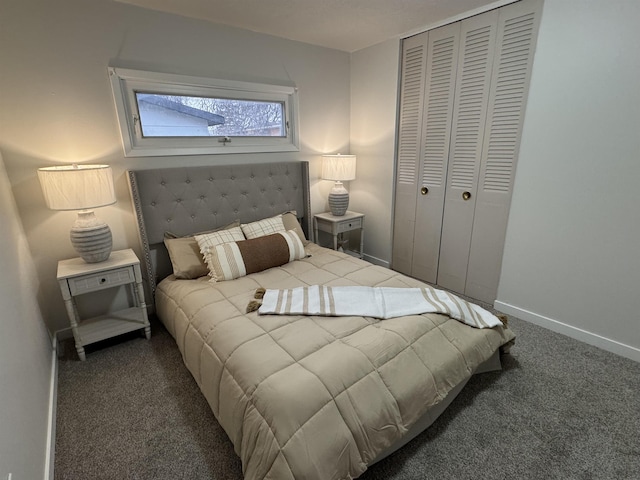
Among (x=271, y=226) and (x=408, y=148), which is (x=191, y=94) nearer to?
(x=271, y=226)

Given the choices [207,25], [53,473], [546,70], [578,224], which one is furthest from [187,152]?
[578,224]

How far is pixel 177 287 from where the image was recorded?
2.15 metres

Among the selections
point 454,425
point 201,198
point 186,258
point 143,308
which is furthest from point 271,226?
point 454,425

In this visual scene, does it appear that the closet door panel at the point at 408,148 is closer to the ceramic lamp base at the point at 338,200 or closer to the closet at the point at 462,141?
the closet at the point at 462,141


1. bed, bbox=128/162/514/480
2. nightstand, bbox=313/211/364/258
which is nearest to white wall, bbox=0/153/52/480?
bed, bbox=128/162/514/480

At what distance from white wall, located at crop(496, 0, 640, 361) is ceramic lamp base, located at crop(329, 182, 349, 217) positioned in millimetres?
1468

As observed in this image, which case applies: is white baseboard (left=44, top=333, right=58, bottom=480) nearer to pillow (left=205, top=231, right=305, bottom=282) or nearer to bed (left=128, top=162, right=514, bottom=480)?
bed (left=128, top=162, right=514, bottom=480)

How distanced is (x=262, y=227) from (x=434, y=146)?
1667 mm

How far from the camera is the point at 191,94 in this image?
8.00ft

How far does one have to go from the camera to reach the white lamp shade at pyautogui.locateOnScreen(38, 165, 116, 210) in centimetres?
181

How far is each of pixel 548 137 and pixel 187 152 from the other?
2.62 metres

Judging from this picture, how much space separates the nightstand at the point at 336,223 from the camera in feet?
10.2

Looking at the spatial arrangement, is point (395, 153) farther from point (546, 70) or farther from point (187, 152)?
point (187, 152)

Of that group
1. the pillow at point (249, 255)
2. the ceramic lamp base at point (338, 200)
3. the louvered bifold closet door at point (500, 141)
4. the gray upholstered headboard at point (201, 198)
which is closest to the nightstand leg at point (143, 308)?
the gray upholstered headboard at point (201, 198)
